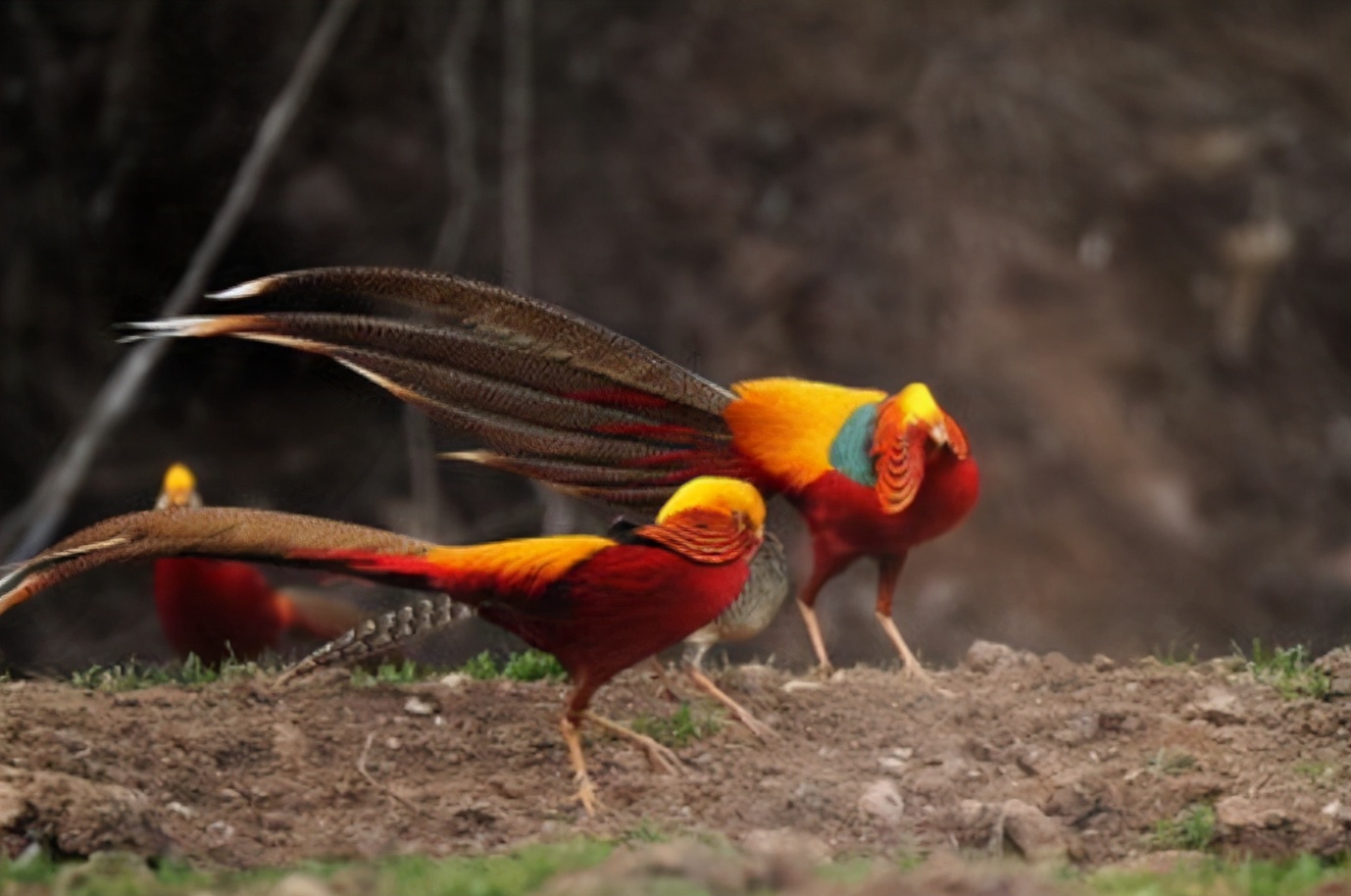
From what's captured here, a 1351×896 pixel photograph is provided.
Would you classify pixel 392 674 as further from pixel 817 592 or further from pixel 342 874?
pixel 342 874

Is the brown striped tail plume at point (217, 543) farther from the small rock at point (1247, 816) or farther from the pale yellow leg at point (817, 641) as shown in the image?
the small rock at point (1247, 816)

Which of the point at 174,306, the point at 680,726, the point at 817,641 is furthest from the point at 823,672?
the point at 174,306

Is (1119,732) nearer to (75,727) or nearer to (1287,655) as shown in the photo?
(1287,655)

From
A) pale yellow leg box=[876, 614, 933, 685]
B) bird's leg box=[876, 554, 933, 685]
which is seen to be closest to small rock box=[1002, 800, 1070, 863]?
pale yellow leg box=[876, 614, 933, 685]

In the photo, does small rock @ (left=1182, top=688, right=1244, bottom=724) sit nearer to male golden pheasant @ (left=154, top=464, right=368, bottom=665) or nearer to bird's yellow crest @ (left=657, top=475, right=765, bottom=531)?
bird's yellow crest @ (left=657, top=475, right=765, bottom=531)

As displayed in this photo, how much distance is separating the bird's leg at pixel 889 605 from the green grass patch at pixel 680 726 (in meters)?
0.62

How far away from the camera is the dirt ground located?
3705 mm

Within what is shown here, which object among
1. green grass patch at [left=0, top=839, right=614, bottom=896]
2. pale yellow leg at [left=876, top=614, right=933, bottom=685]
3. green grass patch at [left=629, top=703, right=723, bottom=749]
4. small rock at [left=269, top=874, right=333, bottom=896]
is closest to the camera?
small rock at [left=269, top=874, right=333, bottom=896]

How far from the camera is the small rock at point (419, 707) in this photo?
4332 millimetres

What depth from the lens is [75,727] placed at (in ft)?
13.2

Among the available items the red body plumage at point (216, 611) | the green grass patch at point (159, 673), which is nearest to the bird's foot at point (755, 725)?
the green grass patch at point (159, 673)

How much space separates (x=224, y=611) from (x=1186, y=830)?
261 cm

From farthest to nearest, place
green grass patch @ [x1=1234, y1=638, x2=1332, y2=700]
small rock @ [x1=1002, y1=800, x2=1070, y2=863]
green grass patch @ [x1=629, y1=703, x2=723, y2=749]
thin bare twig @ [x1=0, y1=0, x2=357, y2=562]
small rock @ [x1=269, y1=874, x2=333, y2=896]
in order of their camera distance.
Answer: thin bare twig @ [x1=0, y1=0, x2=357, y2=562] < green grass patch @ [x1=1234, y1=638, x2=1332, y2=700] < green grass patch @ [x1=629, y1=703, x2=723, y2=749] < small rock @ [x1=1002, y1=800, x2=1070, y2=863] < small rock @ [x1=269, y1=874, x2=333, y2=896]

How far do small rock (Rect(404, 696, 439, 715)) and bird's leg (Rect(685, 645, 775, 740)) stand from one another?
594mm
